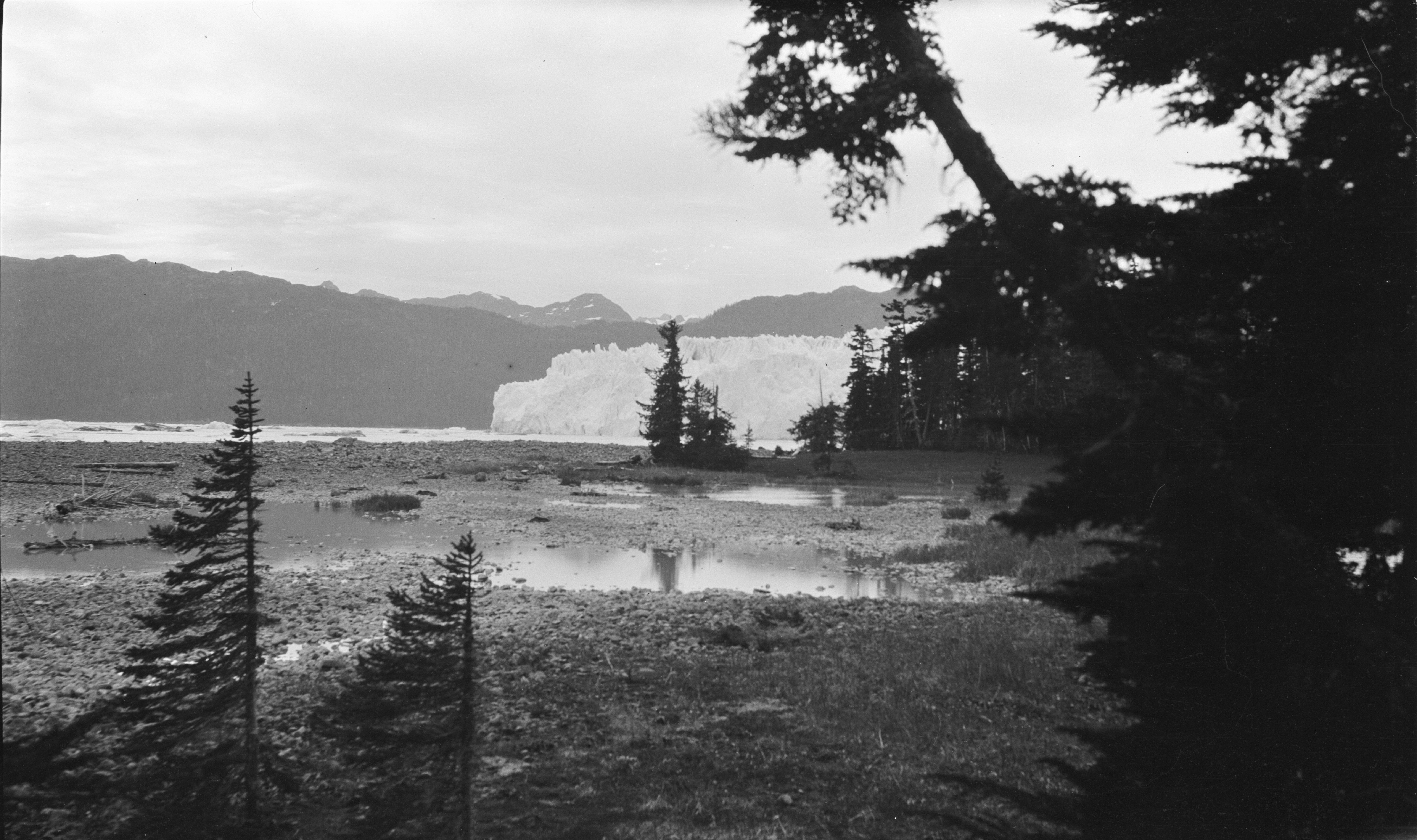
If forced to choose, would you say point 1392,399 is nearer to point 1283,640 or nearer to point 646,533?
point 1283,640

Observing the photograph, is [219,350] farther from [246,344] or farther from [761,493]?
[761,493]

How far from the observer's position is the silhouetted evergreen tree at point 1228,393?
148 inches

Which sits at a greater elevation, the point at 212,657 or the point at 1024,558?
the point at 212,657

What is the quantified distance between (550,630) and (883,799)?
467 cm

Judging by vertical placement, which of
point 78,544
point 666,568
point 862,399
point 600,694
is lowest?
point 666,568

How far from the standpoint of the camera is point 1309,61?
14.0 ft

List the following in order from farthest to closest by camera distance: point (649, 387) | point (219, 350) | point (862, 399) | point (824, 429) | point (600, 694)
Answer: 1. point (649, 387)
2. point (824, 429)
3. point (862, 399)
4. point (219, 350)
5. point (600, 694)

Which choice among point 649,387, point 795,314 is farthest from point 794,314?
point 649,387

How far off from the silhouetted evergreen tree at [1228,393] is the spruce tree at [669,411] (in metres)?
44.5

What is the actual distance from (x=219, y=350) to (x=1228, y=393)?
335 inches

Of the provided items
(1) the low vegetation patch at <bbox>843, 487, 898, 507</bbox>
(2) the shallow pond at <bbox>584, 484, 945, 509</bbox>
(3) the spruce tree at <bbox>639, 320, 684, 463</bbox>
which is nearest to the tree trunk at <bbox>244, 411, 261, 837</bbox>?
(2) the shallow pond at <bbox>584, 484, 945, 509</bbox>

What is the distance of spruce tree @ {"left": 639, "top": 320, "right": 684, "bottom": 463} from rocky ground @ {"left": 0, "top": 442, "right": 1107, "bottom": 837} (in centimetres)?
3677

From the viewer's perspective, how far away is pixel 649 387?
83.2 meters

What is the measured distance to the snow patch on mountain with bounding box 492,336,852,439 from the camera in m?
79.4
